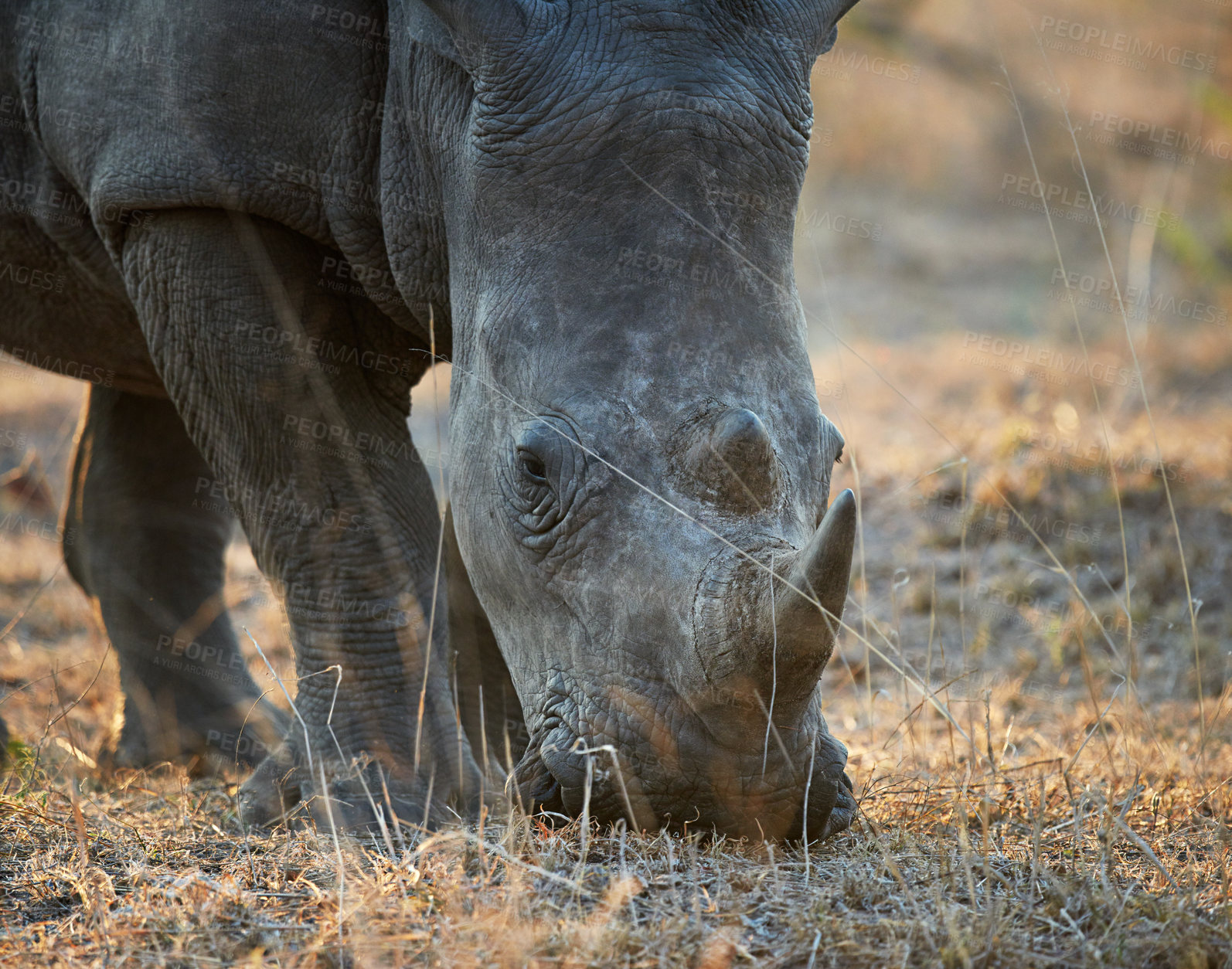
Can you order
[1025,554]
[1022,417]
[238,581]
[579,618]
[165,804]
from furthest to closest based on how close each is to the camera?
1. [1022,417]
2. [238,581]
3. [1025,554]
4. [165,804]
5. [579,618]

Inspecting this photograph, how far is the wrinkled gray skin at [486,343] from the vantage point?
249 centimetres

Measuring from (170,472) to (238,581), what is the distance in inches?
93.5

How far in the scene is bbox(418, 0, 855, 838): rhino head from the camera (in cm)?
242

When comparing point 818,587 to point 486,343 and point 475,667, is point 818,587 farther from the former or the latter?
point 475,667

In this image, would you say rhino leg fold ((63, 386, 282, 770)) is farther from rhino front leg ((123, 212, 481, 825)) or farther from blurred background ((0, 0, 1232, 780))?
rhino front leg ((123, 212, 481, 825))

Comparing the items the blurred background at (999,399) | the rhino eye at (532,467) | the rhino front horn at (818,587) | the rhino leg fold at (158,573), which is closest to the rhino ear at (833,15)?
the blurred background at (999,399)

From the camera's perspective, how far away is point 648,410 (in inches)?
102

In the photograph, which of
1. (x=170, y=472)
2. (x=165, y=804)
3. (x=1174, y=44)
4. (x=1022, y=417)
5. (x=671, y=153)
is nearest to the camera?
(x=671, y=153)

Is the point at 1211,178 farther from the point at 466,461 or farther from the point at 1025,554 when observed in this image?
the point at 466,461

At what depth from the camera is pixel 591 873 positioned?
96.5 inches

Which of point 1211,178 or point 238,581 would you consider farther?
point 1211,178

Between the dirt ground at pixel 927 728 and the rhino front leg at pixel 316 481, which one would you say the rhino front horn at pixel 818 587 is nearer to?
the dirt ground at pixel 927 728

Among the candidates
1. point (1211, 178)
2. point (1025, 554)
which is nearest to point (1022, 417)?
point (1025, 554)

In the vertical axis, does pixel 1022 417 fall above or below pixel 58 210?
below
